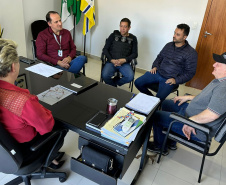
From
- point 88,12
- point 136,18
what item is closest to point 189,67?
point 136,18

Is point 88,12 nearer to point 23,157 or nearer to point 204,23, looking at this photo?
point 204,23

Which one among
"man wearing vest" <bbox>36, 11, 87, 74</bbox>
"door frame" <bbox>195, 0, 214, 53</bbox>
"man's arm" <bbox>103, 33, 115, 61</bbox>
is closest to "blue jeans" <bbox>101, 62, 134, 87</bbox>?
"man's arm" <bbox>103, 33, 115, 61</bbox>

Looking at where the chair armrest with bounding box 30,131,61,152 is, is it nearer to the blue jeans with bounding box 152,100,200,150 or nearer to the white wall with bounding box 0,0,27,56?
the blue jeans with bounding box 152,100,200,150

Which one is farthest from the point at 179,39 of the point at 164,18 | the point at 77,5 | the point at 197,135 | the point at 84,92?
the point at 77,5

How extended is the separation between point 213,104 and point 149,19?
8.44ft

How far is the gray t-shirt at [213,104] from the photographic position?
1.53m

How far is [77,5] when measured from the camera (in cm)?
405

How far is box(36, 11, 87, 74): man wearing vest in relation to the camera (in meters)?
2.72

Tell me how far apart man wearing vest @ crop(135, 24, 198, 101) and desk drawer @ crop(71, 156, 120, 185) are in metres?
1.55

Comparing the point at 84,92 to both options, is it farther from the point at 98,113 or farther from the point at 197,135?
the point at 197,135

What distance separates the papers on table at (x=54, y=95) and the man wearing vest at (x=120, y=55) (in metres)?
1.32

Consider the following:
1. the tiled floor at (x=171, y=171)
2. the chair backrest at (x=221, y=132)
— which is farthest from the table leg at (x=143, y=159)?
the chair backrest at (x=221, y=132)

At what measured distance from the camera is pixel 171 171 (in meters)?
1.99

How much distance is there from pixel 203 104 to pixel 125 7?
9.05 ft
